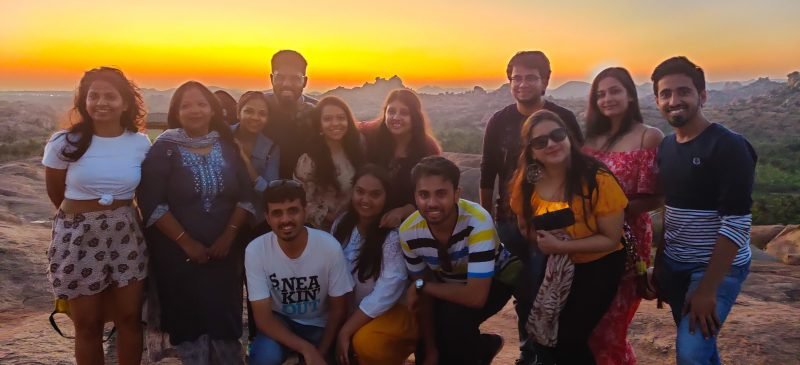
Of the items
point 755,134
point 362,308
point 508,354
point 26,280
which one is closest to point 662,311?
point 508,354

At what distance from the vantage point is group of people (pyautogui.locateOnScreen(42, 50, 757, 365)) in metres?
3.20

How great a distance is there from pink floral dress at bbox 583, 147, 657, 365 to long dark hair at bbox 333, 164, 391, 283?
143 centimetres

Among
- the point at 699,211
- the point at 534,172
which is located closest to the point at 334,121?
the point at 534,172

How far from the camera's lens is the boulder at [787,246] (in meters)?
9.37

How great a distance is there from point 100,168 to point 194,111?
2.19 ft

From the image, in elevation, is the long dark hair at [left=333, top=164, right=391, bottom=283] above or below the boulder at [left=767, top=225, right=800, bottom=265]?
above

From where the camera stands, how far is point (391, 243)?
12.5 ft

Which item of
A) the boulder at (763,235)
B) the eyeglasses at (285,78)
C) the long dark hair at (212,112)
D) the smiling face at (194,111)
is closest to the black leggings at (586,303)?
the long dark hair at (212,112)

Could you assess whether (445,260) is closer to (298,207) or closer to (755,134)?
(298,207)

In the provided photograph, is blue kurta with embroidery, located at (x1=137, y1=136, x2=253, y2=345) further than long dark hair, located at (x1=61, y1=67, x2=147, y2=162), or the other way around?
blue kurta with embroidery, located at (x1=137, y1=136, x2=253, y2=345)

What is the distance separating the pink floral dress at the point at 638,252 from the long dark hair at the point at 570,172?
38 cm

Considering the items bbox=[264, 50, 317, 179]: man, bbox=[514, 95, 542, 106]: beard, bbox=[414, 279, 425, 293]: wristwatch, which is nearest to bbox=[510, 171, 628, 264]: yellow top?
bbox=[414, 279, 425, 293]: wristwatch

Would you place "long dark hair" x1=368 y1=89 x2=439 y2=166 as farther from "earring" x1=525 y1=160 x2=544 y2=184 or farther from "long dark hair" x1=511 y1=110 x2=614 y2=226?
"earring" x1=525 y1=160 x2=544 y2=184

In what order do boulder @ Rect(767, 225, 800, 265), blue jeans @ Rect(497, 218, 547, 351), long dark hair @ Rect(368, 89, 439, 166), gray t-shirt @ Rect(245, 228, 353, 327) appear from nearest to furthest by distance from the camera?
blue jeans @ Rect(497, 218, 547, 351)
gray t-shirt @ Rect(245, 228, 353, 327)
long dark hair @ Rect(368, 89, 439, 166)
boulder @ Rect(767, 225, 800, 265)
